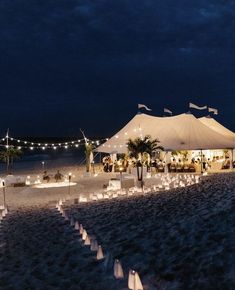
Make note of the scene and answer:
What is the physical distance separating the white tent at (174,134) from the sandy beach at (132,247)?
17067 millimetres

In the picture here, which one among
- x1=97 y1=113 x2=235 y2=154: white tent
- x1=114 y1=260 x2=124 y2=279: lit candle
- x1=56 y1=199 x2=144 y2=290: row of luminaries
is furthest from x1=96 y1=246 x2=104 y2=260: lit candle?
x1=97 y1=113 x2=235 y2=154: white tent

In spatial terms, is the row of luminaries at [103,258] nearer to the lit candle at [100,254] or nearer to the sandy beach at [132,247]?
the lit candle at [100,254]

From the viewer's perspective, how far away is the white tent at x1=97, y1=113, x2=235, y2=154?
100.0 ft

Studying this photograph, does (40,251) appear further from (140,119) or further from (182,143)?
(140,119)

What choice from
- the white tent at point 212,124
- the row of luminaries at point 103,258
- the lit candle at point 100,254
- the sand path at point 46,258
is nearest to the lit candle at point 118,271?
the row of luminaries at point 103,258

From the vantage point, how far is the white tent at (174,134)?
30.5 meters

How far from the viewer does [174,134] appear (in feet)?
104

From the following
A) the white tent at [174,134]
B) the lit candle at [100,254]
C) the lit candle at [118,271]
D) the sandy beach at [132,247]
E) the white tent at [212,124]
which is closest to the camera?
the sandy beach at [132,247]

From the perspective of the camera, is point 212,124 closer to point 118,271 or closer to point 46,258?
point 46,258

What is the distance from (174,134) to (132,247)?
23682mm

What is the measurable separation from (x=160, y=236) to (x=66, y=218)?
5.03 m

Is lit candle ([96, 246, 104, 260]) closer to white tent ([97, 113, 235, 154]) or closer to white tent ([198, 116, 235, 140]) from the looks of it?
white tent ([97, 113, 235, 154])

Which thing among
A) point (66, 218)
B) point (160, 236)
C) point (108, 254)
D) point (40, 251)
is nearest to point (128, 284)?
point (108, 254)

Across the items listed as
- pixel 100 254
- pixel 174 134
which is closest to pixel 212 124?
pixel 174 134
